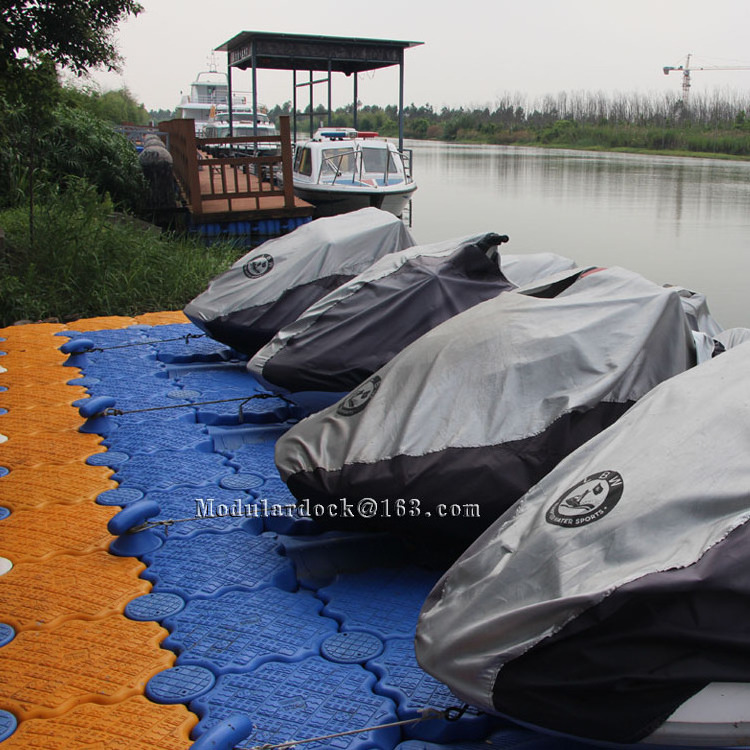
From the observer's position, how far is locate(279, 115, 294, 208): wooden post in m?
10.1

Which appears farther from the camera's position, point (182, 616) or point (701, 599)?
point (182, 616)

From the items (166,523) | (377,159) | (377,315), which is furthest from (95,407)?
(377,159)

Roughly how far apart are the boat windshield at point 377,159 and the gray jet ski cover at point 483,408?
14155 mm

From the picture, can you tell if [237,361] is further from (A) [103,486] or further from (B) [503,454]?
(B) [503,454]

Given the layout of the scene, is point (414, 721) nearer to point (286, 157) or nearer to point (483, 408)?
point (483, 408)

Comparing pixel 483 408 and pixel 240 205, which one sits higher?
pixel 240 205

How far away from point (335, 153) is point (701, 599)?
15.9 metres

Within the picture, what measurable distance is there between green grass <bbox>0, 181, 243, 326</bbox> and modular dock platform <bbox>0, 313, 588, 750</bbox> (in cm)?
292

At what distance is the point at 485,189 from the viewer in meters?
25.8

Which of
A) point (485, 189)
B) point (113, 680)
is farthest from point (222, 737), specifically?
point (485, 189)

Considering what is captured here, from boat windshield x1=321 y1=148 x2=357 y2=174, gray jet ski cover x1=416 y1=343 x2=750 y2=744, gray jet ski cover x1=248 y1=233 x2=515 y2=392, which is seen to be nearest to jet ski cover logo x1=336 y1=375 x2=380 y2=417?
gray jet ski cover x1=248 y1=233 x2=515 y2=392

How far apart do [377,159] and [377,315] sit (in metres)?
13.5

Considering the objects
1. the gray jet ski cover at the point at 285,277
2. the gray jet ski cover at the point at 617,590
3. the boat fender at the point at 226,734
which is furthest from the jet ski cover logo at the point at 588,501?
the gray jet ski cover at the point at 285,277

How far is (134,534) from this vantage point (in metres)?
3.25
